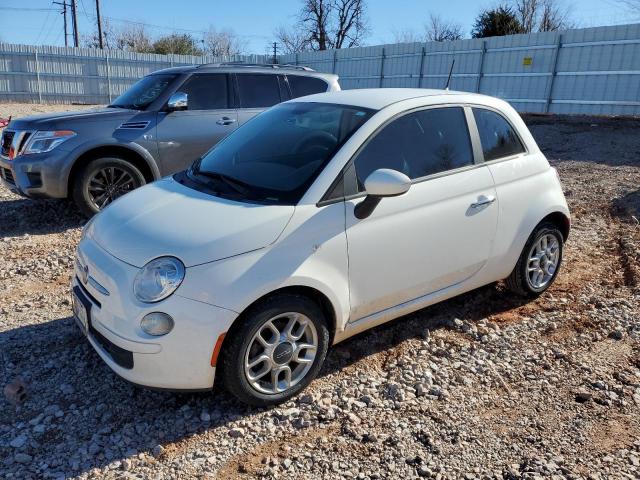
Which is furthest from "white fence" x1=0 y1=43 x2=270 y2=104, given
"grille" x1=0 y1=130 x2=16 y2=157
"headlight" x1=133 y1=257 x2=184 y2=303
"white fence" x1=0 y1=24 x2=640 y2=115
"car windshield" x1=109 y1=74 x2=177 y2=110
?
"headlight" x1=133 y1=257 x2=184 y2=303

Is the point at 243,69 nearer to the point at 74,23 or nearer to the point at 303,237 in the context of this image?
the point at 303,237

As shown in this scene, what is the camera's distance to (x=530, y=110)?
60.4ft

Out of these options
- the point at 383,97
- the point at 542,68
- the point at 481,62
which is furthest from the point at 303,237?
the point at 481,62

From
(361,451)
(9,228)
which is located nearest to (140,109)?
(9,228)

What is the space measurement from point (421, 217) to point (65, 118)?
15.6 feet

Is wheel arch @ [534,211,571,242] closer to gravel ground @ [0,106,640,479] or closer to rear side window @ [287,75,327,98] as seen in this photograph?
gravel ground @ [0,106,640,479]

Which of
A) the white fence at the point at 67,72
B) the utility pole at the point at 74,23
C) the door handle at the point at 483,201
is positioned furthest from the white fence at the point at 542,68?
the utility pole at the point at 74,23

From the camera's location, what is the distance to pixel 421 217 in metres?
3.49

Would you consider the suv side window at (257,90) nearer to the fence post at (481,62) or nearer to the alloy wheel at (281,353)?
the alloy wheel at (281,353)

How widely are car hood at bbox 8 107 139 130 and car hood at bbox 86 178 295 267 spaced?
340 centimetres

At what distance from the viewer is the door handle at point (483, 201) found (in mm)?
3789

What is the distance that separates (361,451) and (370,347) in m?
1.09

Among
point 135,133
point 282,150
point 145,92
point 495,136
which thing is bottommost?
point 135,133

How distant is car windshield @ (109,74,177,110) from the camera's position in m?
6.82
